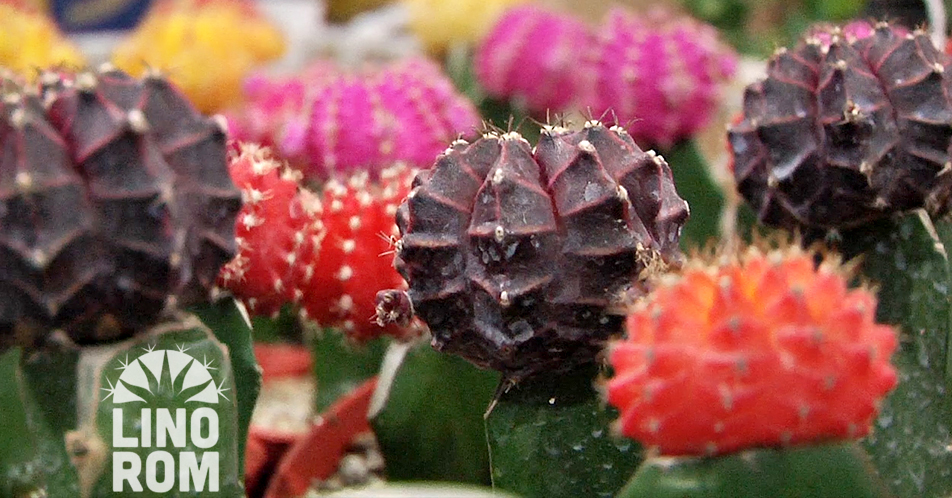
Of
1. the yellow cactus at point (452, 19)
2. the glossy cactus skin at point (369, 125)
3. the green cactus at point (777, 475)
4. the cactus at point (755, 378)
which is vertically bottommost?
the yellow cactus at point (452, 19)

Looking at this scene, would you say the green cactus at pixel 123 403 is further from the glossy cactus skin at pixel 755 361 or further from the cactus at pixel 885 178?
the cactus at pixel 885 178

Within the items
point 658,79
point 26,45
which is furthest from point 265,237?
point 26,45

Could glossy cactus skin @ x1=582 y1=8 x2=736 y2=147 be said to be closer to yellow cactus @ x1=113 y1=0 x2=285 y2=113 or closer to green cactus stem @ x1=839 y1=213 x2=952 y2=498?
green cactus stem @ x1=839 y1=213 x2=952 y2=498

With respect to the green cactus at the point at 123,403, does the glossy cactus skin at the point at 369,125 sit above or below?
below

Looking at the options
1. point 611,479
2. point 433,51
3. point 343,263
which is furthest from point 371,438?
point 433,51

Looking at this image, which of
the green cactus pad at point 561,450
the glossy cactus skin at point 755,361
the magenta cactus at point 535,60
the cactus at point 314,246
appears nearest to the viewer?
the glossy cactus skin at point 755,361

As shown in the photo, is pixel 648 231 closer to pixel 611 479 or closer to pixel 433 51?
pixel 611 479

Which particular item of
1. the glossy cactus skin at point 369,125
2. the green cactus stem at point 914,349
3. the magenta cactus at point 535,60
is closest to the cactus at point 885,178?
the green cactus stem at point 914,349

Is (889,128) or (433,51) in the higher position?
(889,128)
